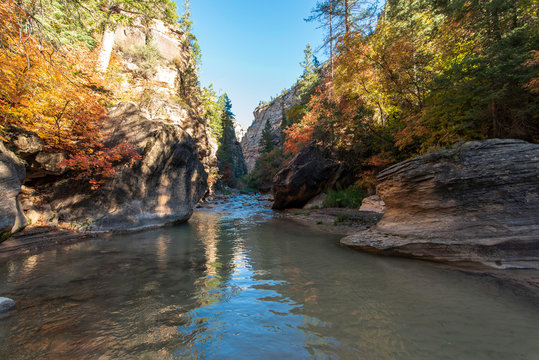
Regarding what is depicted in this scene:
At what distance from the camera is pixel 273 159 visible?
41.4 meters

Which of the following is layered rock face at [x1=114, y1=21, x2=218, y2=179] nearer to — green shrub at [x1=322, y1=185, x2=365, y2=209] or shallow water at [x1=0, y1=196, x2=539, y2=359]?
green shrub at [x1=322, y1=185, x2=365, y2=209]

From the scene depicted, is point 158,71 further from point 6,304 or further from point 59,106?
point 6,304

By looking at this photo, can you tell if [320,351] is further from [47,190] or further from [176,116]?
[176,116]

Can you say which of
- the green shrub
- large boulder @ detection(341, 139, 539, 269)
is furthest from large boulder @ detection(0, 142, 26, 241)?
the green shrub

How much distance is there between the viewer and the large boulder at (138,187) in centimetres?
948

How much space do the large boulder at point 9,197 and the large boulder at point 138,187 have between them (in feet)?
13.1

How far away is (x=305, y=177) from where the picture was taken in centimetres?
1727

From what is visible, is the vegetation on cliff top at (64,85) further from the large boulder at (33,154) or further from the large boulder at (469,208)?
the large boulder at (469,208)

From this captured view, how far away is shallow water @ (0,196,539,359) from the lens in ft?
8.93

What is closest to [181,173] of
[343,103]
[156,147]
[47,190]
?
[156,147]

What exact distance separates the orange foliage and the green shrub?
12.9 metres

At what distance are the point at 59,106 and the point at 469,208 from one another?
14191mm

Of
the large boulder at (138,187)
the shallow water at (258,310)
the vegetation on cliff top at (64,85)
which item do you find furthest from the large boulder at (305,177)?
the shallow water at (258,310)

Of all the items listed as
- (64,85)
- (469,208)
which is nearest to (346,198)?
(469,208)
